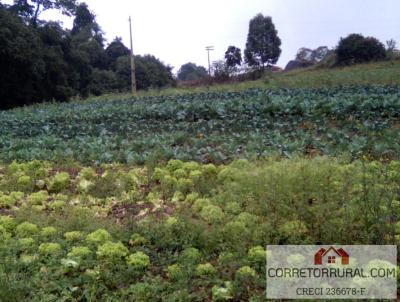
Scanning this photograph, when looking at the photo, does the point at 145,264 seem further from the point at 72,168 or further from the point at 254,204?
the point at 72,168

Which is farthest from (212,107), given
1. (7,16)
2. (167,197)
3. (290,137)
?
(7,16)

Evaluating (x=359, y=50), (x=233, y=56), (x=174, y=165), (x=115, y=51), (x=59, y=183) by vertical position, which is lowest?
(x=59, y=183)

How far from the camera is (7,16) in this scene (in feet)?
99.1

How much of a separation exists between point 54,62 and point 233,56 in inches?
699

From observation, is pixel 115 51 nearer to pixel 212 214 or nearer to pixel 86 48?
pixel 86 48

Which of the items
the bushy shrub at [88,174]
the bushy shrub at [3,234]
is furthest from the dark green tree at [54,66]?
the bushy shrub at [3,234]

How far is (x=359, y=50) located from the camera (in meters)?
35.2

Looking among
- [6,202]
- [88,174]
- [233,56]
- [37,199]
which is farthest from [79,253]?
[233,56]

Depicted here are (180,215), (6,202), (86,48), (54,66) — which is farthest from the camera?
(86,48)

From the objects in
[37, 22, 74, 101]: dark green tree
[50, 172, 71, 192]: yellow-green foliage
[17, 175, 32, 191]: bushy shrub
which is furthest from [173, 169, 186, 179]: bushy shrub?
[37, 22, 74, 101]: dark green tree

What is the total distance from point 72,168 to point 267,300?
17.4 feet

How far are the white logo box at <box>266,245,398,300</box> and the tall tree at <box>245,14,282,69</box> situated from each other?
4166 cm

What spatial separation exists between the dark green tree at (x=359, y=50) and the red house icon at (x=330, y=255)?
33190mm

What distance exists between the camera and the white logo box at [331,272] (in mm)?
3447
